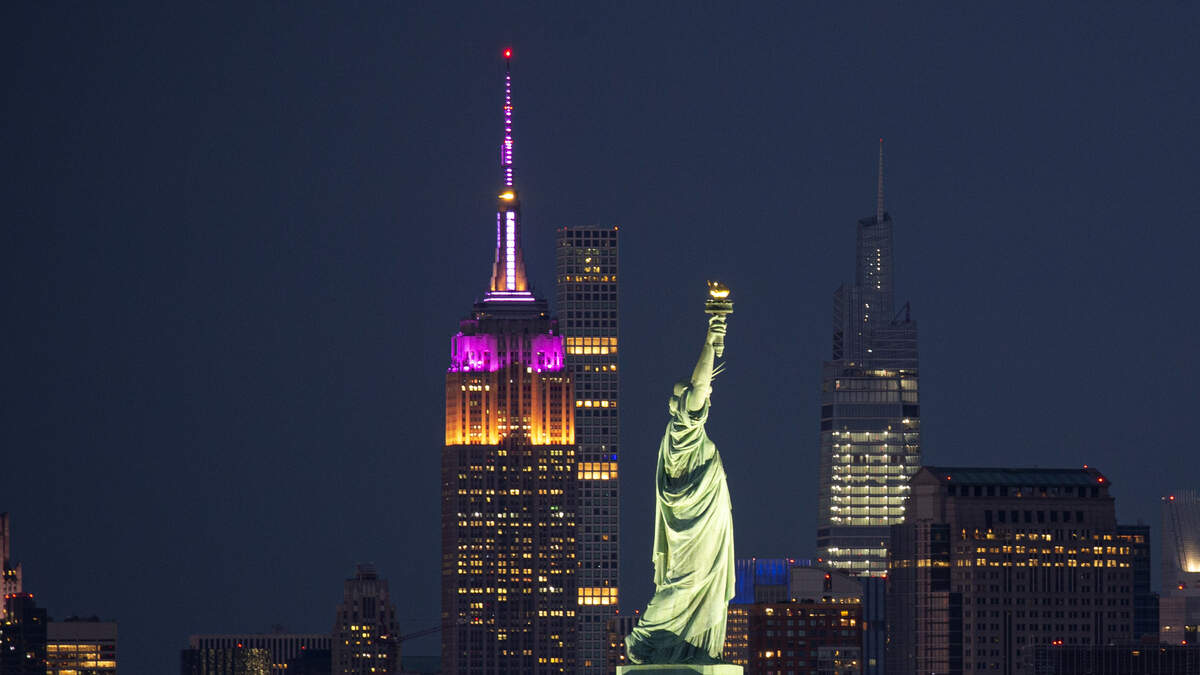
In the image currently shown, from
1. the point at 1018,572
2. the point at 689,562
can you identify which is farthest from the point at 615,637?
the point at 689,562

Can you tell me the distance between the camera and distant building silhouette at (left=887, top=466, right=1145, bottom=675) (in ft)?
585

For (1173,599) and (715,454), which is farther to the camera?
(1173,599)

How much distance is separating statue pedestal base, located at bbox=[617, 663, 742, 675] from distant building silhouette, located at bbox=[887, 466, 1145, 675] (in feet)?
436

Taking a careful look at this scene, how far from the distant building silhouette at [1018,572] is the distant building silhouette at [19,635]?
59.1 meters

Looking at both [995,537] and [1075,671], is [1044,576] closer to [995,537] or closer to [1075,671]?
[995,537]

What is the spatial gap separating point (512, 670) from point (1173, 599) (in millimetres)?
44046

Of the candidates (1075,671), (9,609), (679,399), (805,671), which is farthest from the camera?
(9,609)

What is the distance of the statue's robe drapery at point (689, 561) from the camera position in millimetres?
46688

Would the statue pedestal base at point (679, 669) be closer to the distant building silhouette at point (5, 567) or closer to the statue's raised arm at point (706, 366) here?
the statue's raised arm at point (706, 366)

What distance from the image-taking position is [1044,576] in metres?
180

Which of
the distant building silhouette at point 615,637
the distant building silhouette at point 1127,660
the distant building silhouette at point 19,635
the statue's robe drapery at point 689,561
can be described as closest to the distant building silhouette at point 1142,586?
the distant building silhouette at point 1127,660

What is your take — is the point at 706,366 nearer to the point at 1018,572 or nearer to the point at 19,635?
the point at 1018,572

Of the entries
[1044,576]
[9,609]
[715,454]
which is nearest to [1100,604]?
[1044,576]

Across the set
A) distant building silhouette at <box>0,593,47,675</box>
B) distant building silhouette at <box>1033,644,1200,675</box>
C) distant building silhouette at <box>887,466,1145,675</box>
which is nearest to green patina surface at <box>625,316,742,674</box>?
distant building silhouette at <box>1033,644,1200,675</box>
